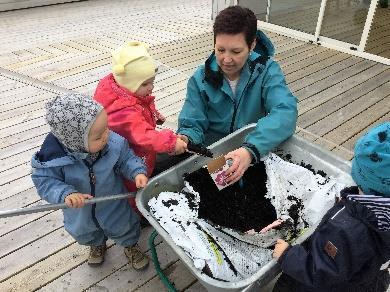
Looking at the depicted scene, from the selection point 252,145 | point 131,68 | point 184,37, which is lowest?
point 184,37

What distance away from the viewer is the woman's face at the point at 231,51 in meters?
1.56

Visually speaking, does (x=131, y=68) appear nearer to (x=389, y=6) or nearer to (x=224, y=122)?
(x=224, y=122)

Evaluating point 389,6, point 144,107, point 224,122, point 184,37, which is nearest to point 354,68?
point 389,6

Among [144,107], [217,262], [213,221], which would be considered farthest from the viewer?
[144,107]

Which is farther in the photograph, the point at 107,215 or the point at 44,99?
the point at 44,99

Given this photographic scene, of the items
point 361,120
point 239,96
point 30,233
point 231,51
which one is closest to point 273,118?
point 239,96

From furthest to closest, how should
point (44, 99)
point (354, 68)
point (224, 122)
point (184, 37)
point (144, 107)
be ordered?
point (184, 37) → point (354, 68) → point (44, 99) → point (224, 122) → point (144, 107)

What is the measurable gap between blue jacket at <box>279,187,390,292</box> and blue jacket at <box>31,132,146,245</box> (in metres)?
0.68

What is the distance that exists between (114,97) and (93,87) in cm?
205

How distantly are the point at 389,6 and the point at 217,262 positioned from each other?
4.21 m

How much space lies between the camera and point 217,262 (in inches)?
48.2

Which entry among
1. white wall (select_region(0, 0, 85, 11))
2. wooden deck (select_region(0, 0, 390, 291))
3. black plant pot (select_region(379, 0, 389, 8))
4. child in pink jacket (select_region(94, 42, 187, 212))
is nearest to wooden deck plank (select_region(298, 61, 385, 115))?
wooden deck (select_region(0, 0, 390, 291))

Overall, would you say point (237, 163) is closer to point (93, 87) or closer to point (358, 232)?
point (358, 232)

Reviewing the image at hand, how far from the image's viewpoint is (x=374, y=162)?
0.97m
